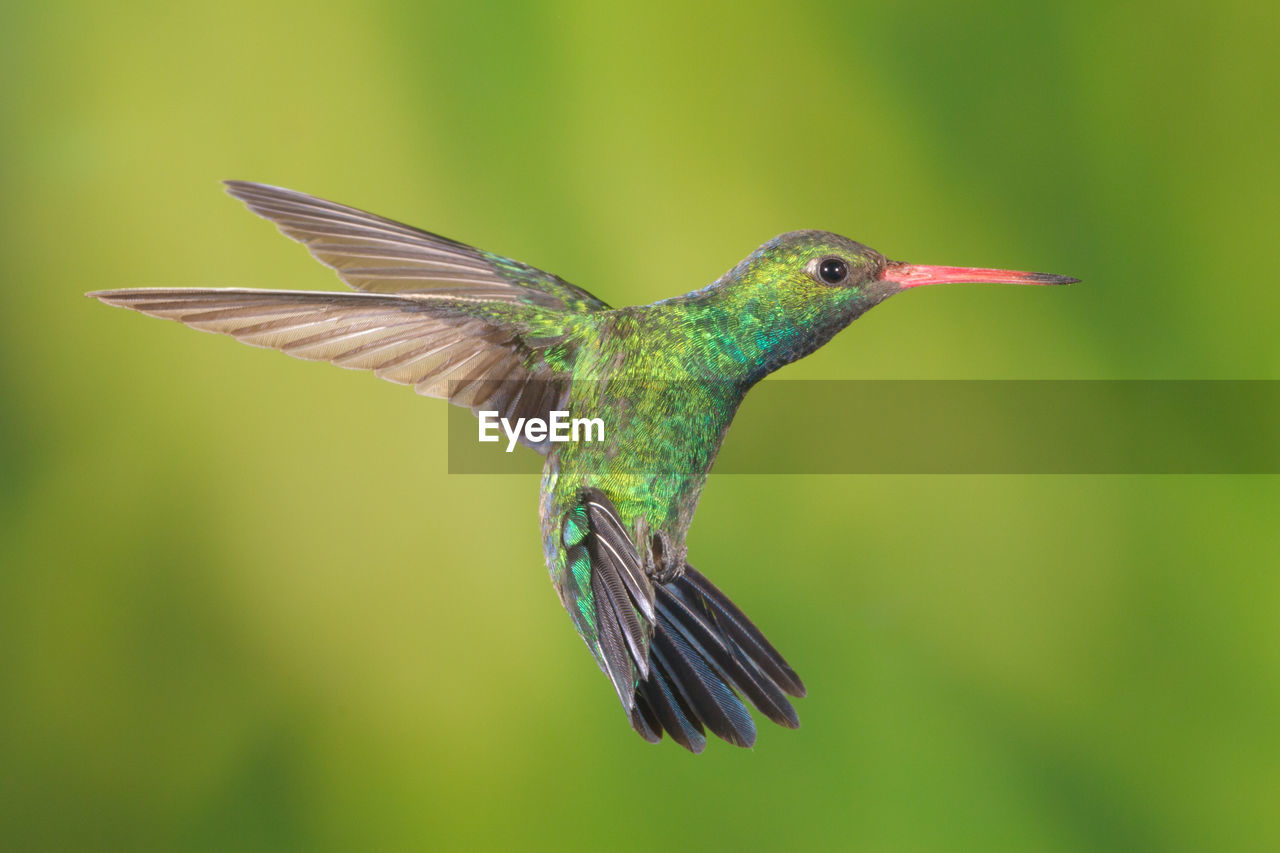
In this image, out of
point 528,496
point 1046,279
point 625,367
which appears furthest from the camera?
point 528,496

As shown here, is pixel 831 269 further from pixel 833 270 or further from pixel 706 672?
pixel 706 672

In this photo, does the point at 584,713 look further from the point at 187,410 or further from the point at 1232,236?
the point at 1232,236

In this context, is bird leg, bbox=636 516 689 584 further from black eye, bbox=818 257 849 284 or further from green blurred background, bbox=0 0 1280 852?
green blurred background, bbox=0 0 1280 852

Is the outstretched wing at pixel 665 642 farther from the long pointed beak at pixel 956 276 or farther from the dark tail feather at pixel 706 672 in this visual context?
the long pointed beak at pixel 956 276

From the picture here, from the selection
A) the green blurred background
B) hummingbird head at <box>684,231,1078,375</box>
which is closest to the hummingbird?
hummingbird head at <box>684,231,1078,375</box>

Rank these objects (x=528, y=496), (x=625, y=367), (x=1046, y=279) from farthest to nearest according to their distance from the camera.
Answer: (x=528, y=496)
(x=625, y=367)
(x=1046, y=279)

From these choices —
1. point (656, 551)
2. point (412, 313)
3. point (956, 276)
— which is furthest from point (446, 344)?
point (956, 276)
